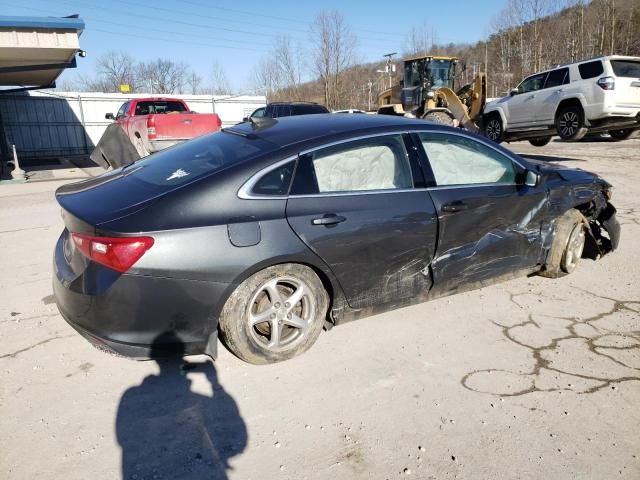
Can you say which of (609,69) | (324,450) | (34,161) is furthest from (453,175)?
(34,161)

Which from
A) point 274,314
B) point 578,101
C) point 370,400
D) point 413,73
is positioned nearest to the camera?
point 370,400

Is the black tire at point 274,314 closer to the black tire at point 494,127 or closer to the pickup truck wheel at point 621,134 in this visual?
the black tire at point 494,127

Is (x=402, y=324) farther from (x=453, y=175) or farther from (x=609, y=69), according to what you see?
(x=609, y=69)

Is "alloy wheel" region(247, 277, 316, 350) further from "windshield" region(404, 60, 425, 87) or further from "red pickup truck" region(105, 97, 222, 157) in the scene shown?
"windshield" region(404, 60, 425, 87)

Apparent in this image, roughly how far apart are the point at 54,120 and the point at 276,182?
24.5m

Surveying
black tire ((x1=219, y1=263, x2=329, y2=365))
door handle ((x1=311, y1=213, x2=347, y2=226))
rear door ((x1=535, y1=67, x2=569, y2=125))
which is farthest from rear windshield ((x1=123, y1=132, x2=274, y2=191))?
rear door ((x1=535, y1=67, x2=569, y2=125))

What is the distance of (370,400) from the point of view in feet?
8.84

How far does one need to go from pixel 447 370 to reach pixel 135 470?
191 cm

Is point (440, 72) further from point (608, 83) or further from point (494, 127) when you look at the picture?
point (608, 83)

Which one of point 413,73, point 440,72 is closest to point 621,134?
point 440,72

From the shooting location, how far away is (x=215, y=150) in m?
3.29

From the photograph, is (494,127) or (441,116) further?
(494,127)

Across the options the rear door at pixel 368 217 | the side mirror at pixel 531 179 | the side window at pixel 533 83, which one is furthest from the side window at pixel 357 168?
the side window at pixel 533 83

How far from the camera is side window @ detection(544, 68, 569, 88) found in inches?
449
